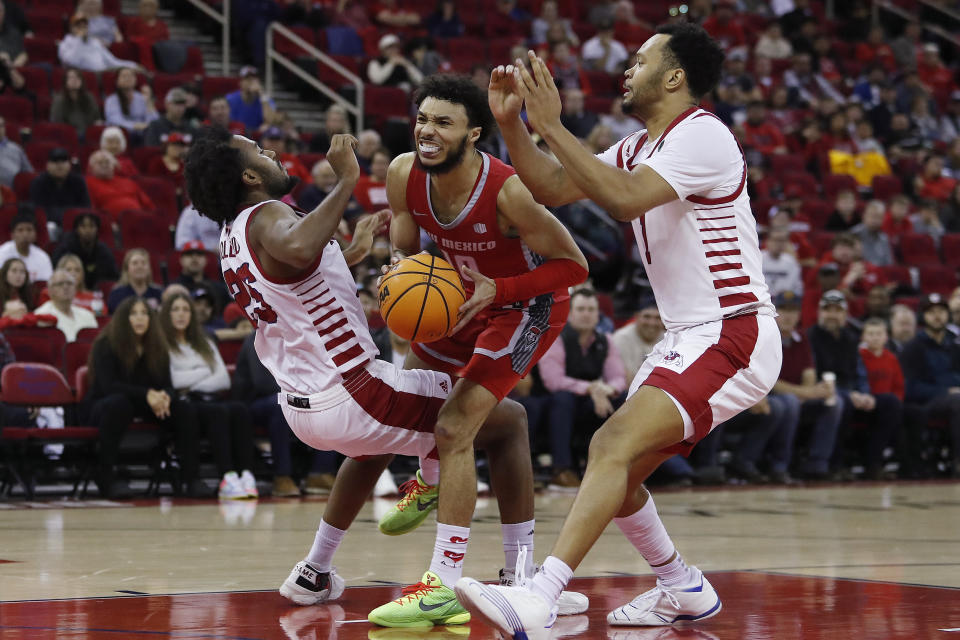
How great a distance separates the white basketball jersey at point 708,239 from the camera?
4.14m

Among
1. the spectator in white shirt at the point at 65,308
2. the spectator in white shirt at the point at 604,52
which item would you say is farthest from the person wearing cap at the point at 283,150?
the spectator in white shirt at the point at 604,52

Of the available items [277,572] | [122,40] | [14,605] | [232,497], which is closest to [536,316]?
[277,572]

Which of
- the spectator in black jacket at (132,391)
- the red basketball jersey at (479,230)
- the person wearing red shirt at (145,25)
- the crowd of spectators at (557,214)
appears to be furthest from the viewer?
the person wearing red shirt at (145,25)

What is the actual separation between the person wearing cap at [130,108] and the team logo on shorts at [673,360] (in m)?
9.46

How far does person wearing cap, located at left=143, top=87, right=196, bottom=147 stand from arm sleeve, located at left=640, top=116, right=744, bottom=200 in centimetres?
886

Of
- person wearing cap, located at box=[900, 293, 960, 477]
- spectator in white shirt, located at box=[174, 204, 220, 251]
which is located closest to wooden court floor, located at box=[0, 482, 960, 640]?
person wearing cap, located at box=[900, 293, 960, 477]

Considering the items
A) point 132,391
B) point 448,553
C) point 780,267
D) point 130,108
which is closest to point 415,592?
point 448,553

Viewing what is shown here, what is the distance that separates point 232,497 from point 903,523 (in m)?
4.34

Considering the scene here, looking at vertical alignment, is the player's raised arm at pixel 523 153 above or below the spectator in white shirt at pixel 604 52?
below

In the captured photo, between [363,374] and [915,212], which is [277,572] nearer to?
[363,374]

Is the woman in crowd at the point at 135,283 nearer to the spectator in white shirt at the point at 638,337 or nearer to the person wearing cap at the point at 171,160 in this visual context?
the person wearing cap at the point at 171,160

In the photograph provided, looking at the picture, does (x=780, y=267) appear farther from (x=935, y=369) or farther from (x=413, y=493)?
(x=413, y=493)

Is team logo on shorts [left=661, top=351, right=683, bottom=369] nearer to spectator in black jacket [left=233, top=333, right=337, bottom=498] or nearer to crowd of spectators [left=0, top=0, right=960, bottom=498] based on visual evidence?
crowd of spectators [left=0, top=0, right=960, bottom=498]

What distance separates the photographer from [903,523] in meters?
7.95
